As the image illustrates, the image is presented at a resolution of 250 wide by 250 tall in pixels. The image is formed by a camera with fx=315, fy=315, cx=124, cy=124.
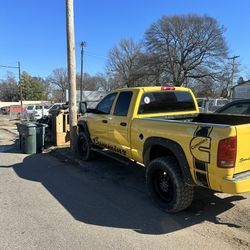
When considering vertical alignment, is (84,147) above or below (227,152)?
below

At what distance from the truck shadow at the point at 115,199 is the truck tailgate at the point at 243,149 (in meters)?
0.96

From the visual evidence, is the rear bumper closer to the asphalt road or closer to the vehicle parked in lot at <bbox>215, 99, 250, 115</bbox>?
the asphalt road

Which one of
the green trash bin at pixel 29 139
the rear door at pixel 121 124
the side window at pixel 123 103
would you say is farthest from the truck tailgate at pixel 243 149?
the green trash bin at pixel 29 139

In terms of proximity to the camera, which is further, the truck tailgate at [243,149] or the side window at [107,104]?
the side window at [107,104]

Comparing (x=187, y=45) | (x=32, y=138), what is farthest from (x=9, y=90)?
(x=32, y=138)

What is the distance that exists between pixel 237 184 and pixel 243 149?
1.46 feet

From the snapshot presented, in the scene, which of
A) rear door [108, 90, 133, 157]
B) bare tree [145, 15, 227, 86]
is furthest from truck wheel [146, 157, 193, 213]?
bare tree [145, 15, 227, 86]

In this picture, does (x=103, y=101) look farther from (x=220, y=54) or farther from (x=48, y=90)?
(x=48, y=90)

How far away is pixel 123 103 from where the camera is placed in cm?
661

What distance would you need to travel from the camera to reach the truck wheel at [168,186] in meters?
4.68

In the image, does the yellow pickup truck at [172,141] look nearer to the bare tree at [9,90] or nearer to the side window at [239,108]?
the side window at [239,108]

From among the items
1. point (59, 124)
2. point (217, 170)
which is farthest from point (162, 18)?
point (217, 170)

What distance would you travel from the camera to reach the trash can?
34.1 ft

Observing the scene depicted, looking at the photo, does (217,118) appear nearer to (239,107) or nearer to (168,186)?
(239,107)
